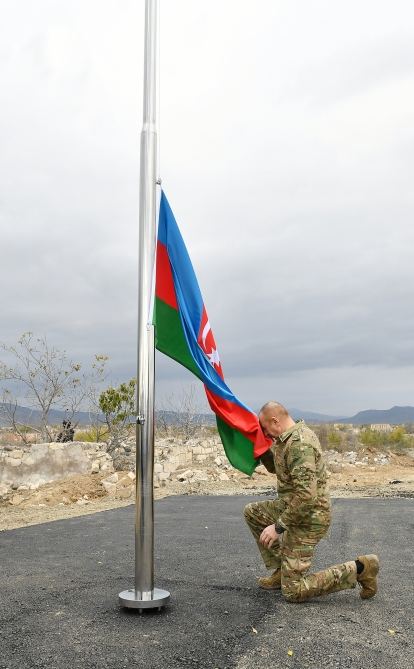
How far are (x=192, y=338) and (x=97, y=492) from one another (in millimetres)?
10995

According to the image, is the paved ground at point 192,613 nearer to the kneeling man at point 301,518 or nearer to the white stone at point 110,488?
the kneeling man at point 301,518

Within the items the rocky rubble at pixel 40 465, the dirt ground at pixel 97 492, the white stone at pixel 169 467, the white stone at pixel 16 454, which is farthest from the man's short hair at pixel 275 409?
the white stone at pixel 169 467

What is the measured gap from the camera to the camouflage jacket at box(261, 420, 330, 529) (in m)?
5.48

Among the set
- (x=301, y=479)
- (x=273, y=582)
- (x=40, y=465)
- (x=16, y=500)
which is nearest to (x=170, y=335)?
(x=301, y=479)

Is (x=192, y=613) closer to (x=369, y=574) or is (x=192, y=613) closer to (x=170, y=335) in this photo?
(x=369, y=574)

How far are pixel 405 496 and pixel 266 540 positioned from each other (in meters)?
11.4

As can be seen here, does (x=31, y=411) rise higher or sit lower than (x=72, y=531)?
higher

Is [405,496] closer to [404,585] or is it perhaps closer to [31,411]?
[404,585]

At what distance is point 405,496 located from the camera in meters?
16.2

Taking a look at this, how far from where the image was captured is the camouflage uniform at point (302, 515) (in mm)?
5496

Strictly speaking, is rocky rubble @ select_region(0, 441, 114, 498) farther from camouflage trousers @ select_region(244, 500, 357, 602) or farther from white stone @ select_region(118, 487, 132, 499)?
camouflage trousers @ select_region(244, 500, 357, 602)

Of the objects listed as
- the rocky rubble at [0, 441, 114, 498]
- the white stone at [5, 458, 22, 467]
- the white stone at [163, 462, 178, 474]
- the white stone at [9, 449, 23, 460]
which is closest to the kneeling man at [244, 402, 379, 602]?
the rocky rubble at [0, 441, 114, 498]

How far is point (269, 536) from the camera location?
18.7 ft

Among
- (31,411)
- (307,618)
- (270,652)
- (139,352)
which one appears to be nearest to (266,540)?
(307,618)
